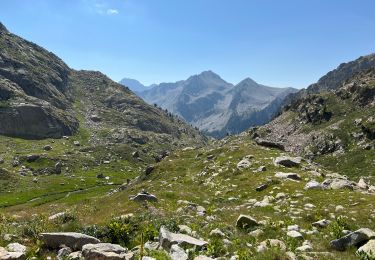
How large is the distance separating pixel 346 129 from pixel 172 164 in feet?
384

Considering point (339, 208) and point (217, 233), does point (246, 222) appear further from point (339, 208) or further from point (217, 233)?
point (339, 208)

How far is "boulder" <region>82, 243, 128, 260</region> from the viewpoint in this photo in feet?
47.6

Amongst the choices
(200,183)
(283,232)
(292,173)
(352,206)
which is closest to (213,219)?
(283,232)

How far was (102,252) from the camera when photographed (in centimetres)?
1479

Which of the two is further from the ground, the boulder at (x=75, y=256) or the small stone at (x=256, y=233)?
the boulder at (x=75, y=256)

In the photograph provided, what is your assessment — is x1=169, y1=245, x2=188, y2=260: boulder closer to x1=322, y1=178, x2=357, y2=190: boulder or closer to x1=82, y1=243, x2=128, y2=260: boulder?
x1=82, y1=243, x2=128, y2=260: boulder

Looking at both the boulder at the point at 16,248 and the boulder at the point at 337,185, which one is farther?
the boulder at the point at 337,185

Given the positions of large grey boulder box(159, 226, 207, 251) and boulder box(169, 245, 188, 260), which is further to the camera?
large grey boulder box(159, 226, 207, 251)

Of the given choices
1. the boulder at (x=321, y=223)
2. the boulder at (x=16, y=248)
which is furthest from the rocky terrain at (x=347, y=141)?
the boulder at (x=16, y=248)

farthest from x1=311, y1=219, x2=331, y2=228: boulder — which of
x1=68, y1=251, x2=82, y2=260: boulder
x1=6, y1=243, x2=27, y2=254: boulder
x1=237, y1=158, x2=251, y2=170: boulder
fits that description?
x1=237, y1=158, x2=251, y2=170: boulder

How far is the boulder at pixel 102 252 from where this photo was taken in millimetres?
14500

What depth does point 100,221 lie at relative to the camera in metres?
23.9

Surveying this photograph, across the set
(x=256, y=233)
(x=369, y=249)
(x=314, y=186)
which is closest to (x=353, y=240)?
(x=369, y=249)

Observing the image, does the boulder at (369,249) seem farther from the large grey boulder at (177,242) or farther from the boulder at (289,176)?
the boulder at (289,176)
